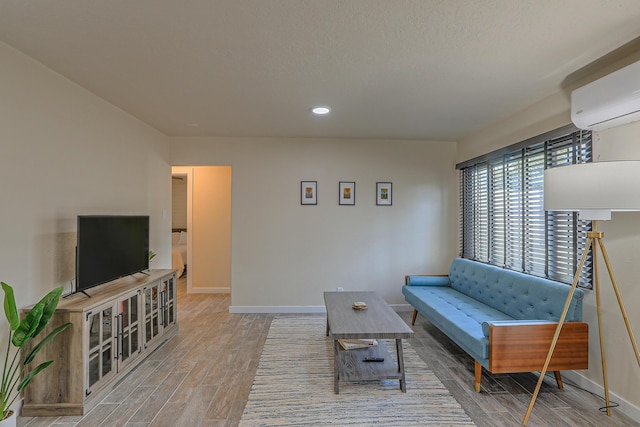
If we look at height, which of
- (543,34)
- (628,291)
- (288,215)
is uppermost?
(543,34)

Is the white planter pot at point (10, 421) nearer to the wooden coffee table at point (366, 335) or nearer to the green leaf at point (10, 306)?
the green leaf at point (10, 306)

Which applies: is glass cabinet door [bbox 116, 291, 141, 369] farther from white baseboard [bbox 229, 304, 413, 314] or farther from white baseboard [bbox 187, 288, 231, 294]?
white baseboard [bbox 187, 288, 231, 294]

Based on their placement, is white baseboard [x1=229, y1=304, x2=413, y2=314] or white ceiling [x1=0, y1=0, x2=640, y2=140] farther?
white baseboard [x1=229, y1=304, x2=413, y2=314]

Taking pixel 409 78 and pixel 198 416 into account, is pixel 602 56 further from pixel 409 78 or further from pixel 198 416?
pixel 198 416

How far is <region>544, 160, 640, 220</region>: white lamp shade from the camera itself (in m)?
1.85

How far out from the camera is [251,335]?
12.2 feet

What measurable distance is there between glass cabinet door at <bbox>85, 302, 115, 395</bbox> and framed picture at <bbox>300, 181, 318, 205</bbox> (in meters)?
2.68

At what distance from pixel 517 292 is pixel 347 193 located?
243 centimetres

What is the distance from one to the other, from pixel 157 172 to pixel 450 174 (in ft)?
13.4

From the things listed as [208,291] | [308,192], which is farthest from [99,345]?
[208,291]

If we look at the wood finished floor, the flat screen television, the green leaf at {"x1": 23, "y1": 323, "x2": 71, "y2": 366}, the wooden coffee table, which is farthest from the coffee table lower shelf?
the flat screen television

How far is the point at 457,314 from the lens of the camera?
3.06 metres

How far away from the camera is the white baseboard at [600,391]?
2.18m

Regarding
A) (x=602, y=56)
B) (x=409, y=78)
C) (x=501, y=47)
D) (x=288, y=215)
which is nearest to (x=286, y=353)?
(x=288, y=215)
